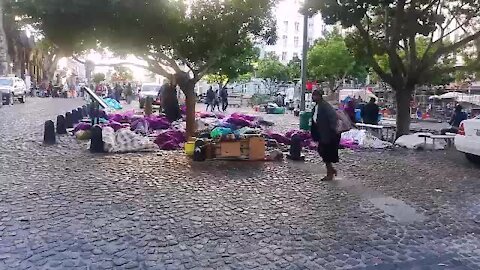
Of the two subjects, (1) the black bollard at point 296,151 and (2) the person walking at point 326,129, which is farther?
(1) the black bollard at point 296,151

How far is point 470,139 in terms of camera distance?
437 inches

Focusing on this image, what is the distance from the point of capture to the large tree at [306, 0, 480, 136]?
14.8 metres

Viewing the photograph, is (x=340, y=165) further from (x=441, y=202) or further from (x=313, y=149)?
(x=441, y=202)

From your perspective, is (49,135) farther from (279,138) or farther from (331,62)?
(331,62)

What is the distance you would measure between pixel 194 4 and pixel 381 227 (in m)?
7.99

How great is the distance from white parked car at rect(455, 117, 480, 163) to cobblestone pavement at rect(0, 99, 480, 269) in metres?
0.55

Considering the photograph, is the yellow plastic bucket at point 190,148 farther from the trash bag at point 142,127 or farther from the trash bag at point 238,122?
the trash bag at point 238,122

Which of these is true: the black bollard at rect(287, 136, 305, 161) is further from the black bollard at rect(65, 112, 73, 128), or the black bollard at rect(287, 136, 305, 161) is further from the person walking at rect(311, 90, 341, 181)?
the black bollard at rect(65, 112, 73, 128)

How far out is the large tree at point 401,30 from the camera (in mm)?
14766

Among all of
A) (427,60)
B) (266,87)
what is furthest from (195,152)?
(266,87)

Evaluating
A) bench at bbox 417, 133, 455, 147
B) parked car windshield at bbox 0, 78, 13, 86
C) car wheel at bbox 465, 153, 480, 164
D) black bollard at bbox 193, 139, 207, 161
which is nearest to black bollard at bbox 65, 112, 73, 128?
black bollard at bbox 193, 139, 207, 161

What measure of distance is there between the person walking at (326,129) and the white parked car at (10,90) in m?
25.7

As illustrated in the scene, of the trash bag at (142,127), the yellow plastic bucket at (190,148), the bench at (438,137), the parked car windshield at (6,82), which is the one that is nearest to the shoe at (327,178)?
the yellow plastic bucket at (190,148)

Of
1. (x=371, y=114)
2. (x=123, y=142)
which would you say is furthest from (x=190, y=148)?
(x=371, y=114)
